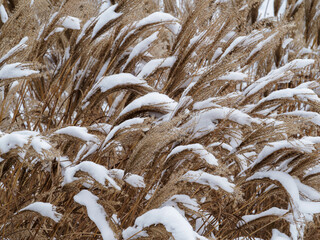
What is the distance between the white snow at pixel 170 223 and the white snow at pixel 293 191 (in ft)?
1.08

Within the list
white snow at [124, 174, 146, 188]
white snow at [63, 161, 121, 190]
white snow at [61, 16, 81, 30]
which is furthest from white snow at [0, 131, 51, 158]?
white snow at [61, 16, 81, 30]

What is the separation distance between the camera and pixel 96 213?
0.88 m

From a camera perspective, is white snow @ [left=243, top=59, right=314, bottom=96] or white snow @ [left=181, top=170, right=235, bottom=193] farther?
white snow @ [left=243, top=59, right=314, bottom=96]

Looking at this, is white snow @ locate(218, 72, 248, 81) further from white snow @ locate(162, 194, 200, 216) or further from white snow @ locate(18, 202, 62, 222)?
white snow @ locate(18, 202, 62, 222)

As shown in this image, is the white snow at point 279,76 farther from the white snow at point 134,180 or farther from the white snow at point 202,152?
the white snow at point 134,180

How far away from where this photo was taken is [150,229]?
764mm

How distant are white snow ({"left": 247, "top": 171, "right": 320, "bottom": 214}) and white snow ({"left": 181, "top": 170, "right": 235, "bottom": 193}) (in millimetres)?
152

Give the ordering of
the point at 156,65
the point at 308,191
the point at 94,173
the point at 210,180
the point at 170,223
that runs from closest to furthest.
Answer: the point at 170,223
the point at 94,173
the point at 210,180
the point at 308,191
the point at 156,65

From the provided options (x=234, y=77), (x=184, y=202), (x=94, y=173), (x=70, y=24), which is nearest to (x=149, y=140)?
(x=94, y=173)

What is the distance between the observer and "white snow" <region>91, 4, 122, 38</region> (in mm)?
1239

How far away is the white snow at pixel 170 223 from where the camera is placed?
2.27 ft

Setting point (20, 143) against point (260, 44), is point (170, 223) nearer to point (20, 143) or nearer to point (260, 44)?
point (20, 143)

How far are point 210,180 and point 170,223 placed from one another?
268 mm

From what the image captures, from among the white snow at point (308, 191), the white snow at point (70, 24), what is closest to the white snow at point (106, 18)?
the white snow at point (70, 24)
